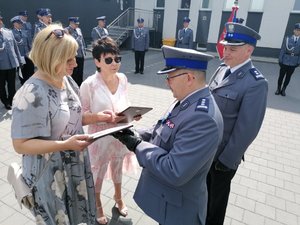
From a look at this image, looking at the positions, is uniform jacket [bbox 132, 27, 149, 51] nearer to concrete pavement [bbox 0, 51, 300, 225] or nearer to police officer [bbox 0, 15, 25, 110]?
concrete pavement [bbox 0, 51, 300, 225]

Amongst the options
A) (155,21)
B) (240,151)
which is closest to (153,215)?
(240,151)

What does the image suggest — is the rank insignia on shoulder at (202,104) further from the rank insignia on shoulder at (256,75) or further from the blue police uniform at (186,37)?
the blue police uniform at (186,37)

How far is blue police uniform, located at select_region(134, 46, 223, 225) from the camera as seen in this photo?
1.49 meters

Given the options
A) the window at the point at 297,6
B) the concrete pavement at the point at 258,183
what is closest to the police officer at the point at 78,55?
the concrete pavement at the point at 258,183

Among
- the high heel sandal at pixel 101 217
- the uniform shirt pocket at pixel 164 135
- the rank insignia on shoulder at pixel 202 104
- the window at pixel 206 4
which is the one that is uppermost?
the window at pixel 206 4

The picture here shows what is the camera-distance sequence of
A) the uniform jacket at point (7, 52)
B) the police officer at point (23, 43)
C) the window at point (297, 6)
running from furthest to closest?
the window at point (297, 6) < the police officer at point (23, 43) < the uniform jacket at point (7, 52)

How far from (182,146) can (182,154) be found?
49 millimetres

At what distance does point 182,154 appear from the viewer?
1.49m

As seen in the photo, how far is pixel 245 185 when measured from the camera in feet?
12.1

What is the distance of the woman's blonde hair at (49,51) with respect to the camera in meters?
1.66

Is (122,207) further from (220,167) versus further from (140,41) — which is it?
(140,41)

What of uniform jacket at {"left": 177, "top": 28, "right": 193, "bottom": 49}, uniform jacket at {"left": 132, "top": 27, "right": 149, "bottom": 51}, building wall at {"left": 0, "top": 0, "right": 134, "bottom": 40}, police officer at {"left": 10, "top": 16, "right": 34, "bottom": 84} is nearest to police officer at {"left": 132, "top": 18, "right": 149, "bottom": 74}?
uniform jacket at {"left": 132, "top": 27, "right": 149, "bottom": 51}

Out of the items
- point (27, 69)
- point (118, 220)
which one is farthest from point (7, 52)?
point (118, 220)

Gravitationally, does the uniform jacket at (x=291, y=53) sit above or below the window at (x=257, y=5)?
below
